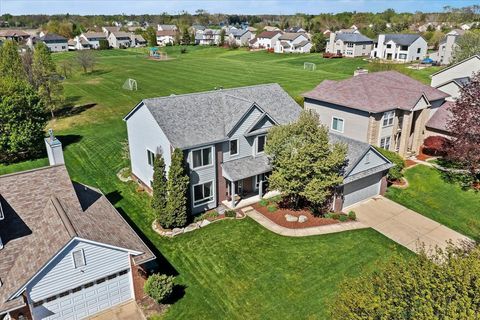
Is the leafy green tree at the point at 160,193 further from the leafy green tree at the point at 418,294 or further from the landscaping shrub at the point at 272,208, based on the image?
the leafy green tree at the point at 418,294

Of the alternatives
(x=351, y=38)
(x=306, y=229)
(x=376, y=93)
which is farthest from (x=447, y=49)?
(x=306, y=229)

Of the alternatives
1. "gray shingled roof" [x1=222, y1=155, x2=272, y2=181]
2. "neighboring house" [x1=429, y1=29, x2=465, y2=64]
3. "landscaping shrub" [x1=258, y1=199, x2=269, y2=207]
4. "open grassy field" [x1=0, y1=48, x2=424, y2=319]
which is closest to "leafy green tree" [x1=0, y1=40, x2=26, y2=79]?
"open grassy field" [x1=0, y1=48, x2=424, y2=319]

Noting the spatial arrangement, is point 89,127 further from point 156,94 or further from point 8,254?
point 8,254

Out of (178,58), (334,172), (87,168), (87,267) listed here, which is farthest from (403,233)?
(178,58)

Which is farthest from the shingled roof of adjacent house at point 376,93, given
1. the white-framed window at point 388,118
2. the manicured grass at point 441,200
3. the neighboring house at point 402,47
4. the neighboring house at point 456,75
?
the neighboring house at point 402,47

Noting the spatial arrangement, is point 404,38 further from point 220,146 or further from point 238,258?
point 238,258

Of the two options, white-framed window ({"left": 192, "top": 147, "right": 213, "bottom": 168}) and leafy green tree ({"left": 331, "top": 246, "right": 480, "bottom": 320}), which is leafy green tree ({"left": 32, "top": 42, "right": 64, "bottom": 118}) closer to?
white-framed window ({"left": 192, "top": 147, "right": 213, "bottom": 168})
